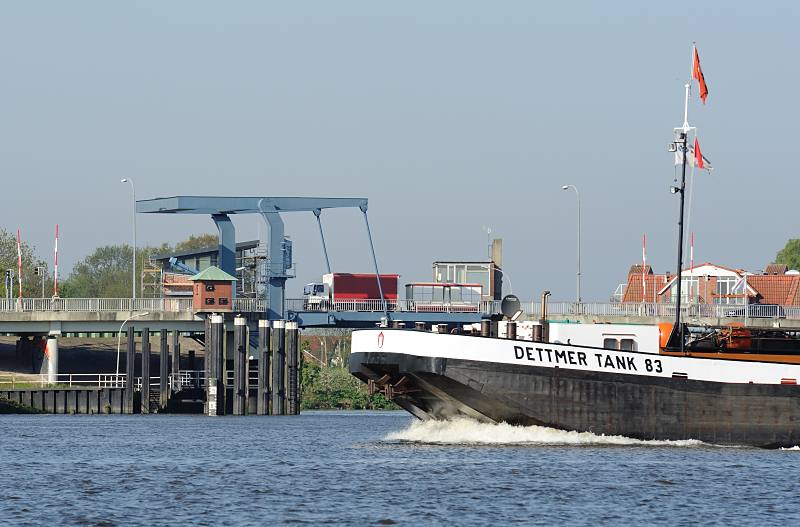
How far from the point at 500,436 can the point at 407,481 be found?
948 cm

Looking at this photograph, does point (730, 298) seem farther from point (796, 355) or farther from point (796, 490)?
point (796, 490)

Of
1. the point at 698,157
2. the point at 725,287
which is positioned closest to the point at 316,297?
the point at 725,287

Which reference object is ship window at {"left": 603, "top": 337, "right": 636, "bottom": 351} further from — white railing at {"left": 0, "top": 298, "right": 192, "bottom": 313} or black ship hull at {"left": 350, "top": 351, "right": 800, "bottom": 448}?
white railing at {"left": 0, "top": 298, "right": 192, "bottom": 313}

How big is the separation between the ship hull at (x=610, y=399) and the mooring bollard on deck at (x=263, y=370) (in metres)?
39.8

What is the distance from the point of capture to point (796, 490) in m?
40.4

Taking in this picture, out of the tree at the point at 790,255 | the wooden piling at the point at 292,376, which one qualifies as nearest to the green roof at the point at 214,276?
the wooden piling at the point at 292,376

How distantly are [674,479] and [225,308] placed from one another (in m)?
58.0

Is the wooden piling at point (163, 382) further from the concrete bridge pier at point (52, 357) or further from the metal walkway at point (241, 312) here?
the concrete bridge pier at point (52, 357)

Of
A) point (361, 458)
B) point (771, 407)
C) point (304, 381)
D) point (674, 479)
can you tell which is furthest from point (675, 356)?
point (304, 381)

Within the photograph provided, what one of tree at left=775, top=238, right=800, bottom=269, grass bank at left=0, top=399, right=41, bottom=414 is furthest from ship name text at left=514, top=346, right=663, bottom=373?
tree at left=775, top=238, right=800, bottom=269

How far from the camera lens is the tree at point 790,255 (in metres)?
163

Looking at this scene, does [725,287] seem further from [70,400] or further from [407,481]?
[407,481]

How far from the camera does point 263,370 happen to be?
89125mm

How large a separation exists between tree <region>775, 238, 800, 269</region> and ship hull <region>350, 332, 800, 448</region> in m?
117
